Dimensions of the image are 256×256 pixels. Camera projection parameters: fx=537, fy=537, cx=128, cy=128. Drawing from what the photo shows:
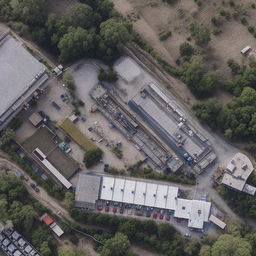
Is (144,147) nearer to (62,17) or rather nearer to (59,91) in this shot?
(59,91)

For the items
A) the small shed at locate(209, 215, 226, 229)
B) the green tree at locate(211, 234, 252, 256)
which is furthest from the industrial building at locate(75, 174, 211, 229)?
the green tree at locate(211, 234, 252, 256)

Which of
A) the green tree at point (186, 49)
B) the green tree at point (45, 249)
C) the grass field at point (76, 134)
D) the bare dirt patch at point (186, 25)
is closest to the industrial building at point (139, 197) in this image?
the grass field at point (76, 134)

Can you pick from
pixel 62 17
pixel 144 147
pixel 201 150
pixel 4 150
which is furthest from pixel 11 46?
pixel 201 150

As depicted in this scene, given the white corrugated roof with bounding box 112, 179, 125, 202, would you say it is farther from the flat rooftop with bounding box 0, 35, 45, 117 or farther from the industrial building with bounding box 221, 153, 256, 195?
the flat rooftop with bounding box 0, 35, 45, 117

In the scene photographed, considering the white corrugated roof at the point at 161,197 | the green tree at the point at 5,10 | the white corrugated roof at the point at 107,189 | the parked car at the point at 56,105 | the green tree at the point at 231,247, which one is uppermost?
the green tree at the point at 5,10

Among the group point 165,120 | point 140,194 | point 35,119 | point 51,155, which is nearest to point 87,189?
point 51,155

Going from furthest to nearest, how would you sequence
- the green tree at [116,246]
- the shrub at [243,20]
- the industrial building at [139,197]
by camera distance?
1. the shrub at [243,20]
2. the industrial building at [139,197]
3. the green tree at [116,246]

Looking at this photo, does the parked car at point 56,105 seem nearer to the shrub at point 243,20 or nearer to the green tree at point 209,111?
the green tree at point 209,111

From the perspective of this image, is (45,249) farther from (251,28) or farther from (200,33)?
(251,28)
